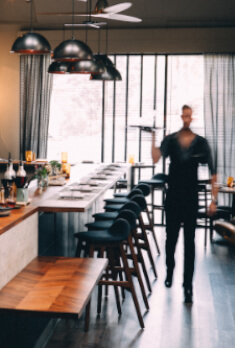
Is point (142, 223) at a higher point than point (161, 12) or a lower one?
lower

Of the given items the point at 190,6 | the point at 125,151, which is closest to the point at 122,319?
the point at 125,151

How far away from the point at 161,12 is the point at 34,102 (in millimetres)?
2534

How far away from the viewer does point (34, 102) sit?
8773mm

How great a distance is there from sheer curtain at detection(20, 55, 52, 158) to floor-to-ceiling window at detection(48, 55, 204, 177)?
0.24m

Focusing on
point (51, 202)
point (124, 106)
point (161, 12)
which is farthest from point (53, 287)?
point (161, 12)

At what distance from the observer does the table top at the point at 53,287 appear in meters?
2.65

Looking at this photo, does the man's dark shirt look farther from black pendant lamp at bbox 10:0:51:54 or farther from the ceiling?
the ceiling

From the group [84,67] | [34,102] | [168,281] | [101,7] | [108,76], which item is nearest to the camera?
[168,281]

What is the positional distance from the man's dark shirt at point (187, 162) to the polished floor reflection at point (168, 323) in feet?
3.31

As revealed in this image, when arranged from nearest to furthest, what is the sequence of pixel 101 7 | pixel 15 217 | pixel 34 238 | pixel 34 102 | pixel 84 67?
pixel 15 217
pixel 34 238
pixel 84 67
pixel 101 7
pixel 34 102

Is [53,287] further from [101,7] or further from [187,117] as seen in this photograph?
[101,7]

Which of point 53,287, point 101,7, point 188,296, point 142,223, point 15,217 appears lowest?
point 188,296

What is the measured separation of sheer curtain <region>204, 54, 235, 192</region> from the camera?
8.09 metres

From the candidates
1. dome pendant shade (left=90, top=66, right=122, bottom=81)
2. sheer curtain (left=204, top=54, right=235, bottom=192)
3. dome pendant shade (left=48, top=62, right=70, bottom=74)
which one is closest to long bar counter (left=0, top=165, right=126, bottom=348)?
dome pendant shade (left=48, top=62, right=70, bottom=74)
